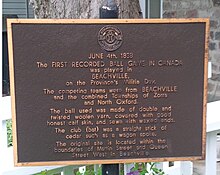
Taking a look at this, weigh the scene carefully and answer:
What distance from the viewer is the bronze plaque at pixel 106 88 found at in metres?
2.40

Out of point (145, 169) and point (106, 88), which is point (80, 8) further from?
point (145, 169)

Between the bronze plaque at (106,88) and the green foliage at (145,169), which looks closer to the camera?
the bronze plaque at (106,88)

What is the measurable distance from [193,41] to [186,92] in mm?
272

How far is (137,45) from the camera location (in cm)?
244

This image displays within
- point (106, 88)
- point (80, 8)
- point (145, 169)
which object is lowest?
point (145, 169)

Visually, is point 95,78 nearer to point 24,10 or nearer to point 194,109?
point 194,109

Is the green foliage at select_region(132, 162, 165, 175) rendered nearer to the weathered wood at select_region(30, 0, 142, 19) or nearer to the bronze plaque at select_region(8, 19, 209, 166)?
the bronze plaque at select_region(8, 19, 209, 166)

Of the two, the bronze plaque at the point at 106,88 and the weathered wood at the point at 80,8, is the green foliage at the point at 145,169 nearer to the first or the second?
the bronze plaque at the point at 106,88

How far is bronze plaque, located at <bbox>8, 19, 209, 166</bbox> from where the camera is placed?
2.40 meters

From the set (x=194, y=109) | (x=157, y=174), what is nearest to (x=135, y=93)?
(x=194, y=109)

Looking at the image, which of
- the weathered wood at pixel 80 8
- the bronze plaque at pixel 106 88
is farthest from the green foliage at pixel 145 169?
the weathered wood at pixel 80 8

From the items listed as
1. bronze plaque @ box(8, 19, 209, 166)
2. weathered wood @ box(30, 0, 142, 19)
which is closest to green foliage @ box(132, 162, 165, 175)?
bronze plaque @ box(8, 19, 209, 166)

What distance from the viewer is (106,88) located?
96.9 inches

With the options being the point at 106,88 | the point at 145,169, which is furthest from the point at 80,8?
the point at 145,169
